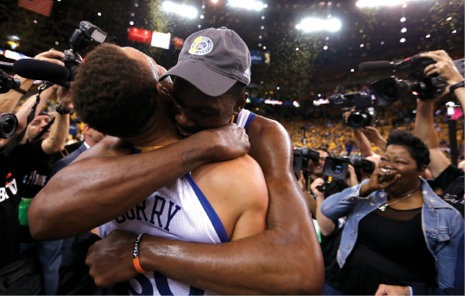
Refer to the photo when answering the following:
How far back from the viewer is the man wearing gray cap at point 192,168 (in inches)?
29.8

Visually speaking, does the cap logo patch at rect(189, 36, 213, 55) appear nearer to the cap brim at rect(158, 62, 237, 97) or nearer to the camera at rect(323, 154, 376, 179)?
the cap brim at rect(158, 62, 237, 97)

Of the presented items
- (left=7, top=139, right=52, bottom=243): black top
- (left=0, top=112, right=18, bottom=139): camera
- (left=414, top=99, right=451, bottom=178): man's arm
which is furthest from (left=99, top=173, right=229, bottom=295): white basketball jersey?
(left=414, top=99, right=451, bottom=178): man's arm

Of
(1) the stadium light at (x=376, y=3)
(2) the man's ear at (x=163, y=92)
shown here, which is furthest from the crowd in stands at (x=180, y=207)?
(1) the stadium light at (x=376, y=3)

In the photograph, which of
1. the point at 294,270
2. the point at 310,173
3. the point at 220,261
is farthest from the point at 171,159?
the point at 310,173

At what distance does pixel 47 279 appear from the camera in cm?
224

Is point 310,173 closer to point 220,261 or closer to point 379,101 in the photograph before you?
point 379,101

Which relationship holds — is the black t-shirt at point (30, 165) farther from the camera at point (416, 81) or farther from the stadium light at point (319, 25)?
the stadium light at point (319, 25)

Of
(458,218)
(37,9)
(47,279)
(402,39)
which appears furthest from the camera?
(402,39)

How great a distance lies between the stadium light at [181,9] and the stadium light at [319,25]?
4.74 metres

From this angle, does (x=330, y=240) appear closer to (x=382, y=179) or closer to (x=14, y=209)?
(x=382, y=179)

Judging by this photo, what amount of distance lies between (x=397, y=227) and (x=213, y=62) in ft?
6.01

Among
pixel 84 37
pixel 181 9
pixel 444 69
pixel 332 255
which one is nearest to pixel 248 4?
pixel 181 9

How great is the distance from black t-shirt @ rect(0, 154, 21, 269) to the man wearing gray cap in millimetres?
1337

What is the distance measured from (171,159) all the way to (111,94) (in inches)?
10.3
